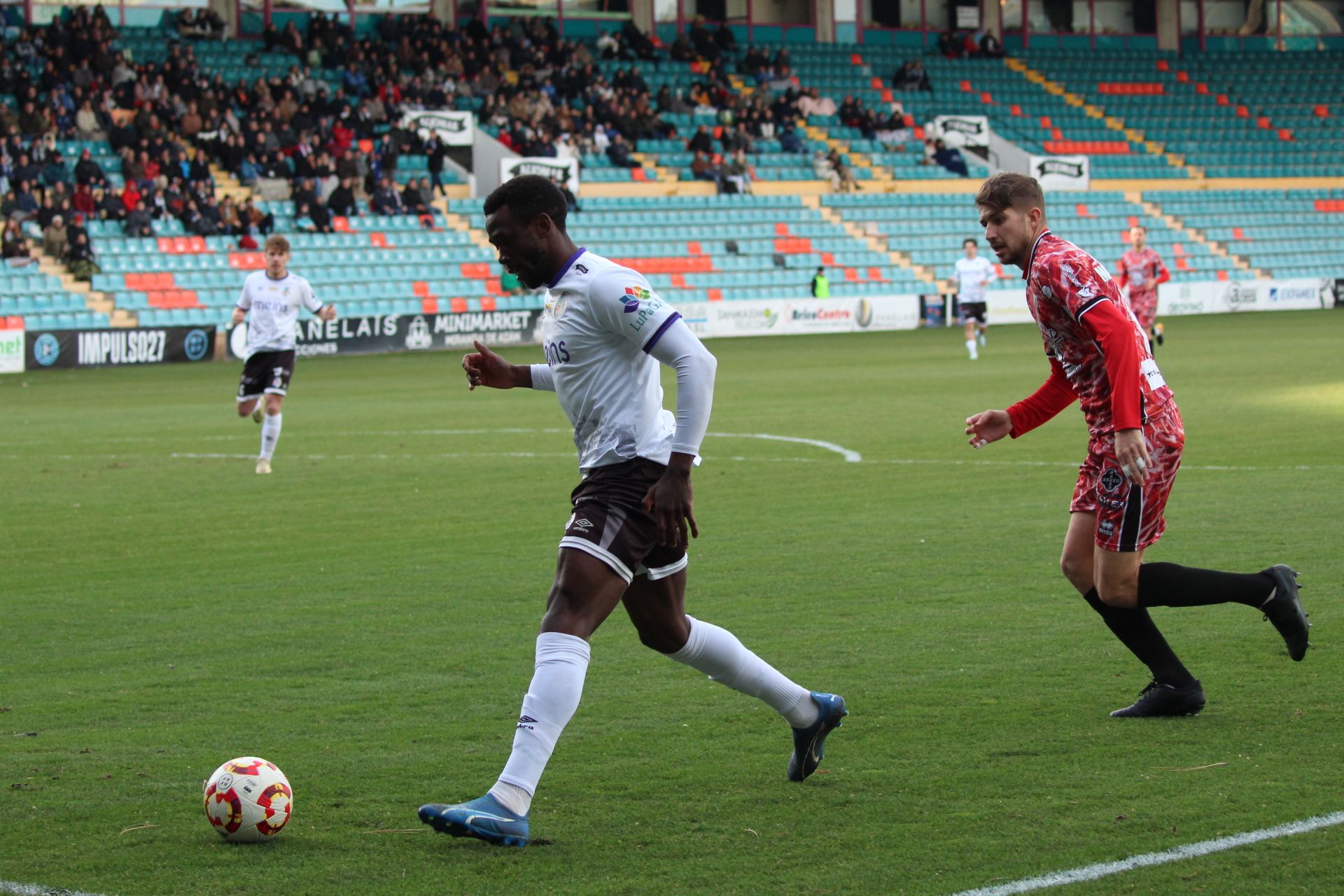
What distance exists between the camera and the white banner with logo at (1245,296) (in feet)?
142

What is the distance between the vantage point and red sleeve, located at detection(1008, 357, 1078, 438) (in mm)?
6047

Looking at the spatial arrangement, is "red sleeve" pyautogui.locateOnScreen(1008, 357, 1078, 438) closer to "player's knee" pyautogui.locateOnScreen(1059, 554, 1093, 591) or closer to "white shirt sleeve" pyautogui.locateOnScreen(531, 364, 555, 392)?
"player's knee" pyautogui.locateOnScreen(1059, 554, 1093, 591)

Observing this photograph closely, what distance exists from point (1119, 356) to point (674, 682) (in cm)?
235

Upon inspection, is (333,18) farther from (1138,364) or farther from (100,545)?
(1138,364)

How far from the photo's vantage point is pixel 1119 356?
5281 millimetres

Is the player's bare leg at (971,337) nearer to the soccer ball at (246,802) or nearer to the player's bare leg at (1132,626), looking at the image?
the player's bare leg at (1132,626)

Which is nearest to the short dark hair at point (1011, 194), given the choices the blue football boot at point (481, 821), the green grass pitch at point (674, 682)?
the green grass pitch at point (674, 682)

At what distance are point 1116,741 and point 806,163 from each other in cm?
4262

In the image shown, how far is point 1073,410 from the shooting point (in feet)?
60.2

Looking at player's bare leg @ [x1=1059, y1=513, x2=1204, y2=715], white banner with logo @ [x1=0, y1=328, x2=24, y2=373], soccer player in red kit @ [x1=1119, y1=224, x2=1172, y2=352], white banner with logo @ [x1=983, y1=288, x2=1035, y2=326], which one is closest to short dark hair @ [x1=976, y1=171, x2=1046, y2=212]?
player's bare leg @ [x1=1059, y1=513, x2=1204, y2=715]

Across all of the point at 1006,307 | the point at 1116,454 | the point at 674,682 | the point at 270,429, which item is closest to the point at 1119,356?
the point at 1116,454

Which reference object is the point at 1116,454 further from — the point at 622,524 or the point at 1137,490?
the point at 622,524

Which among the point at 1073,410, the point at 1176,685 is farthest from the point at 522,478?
the point at 1176,685

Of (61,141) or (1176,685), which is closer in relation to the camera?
(1176,685)
